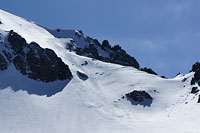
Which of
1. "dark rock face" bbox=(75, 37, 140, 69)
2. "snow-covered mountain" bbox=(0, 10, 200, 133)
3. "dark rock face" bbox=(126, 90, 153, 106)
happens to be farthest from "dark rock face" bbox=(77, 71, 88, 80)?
"dark rock face" bbox=(75, 37, 140, 69)

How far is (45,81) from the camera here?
88000 mm

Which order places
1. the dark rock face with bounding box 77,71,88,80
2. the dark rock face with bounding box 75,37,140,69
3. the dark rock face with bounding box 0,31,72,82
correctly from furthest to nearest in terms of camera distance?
the dark rock face with bounding box 75,37,140,69 < the dark rock face with bounding box 77,71,88,80 < the dark rock face with bounding box 0,31,72,82

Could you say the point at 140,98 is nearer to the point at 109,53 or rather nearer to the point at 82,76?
the point at 82,76

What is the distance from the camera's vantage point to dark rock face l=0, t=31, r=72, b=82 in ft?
290

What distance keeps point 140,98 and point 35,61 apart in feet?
105

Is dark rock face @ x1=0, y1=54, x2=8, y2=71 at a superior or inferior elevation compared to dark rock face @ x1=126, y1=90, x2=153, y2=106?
superior

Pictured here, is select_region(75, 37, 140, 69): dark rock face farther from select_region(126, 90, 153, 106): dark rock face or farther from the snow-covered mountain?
select_region(126, 90, 153, 106): dark rock face

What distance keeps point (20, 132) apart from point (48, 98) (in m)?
18.4

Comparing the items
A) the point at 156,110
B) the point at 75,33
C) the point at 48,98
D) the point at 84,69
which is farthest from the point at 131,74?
the point at 75,33

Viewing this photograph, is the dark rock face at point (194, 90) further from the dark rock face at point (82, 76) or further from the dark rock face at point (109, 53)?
the dark rock face at point (109, 53)

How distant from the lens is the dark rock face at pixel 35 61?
88438 mm

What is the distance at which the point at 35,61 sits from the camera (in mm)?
92625

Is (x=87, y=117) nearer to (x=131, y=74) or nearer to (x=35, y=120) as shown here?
(x=35, y=120)

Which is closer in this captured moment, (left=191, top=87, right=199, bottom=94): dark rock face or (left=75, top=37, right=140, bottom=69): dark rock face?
(left=191, top=87, right=199, bottom=94): dark rock face
